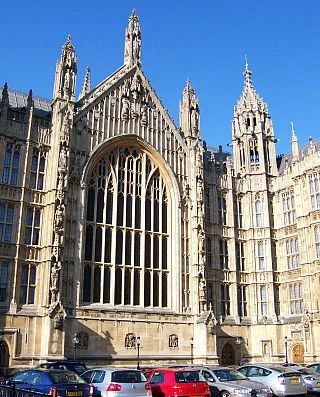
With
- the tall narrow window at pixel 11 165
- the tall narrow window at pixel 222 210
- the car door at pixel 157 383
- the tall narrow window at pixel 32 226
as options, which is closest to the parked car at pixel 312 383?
the car door at pixel 157 383

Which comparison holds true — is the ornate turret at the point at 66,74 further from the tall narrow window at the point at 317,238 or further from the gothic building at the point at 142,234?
the tall narrow window at the point at 317,238

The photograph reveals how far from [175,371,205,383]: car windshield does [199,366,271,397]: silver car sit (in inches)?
65.8

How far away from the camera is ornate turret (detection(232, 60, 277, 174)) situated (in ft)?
162

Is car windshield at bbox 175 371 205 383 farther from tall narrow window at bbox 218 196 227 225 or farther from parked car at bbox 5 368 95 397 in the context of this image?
tall narrow window at bbox 218 196 227 225

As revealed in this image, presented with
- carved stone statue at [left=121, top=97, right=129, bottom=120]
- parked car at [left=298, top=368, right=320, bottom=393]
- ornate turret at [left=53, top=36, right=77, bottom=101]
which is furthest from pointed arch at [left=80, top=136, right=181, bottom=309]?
parked car at [left=298, top=368, right=320, bottom=393]

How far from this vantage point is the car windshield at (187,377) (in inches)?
717

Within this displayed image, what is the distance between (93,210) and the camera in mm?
38781

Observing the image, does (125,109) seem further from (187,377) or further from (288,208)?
(187,377)

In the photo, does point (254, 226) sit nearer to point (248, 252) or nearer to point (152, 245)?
point (248, 252)

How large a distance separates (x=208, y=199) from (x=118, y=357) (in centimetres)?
1725

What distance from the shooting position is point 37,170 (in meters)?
37.6

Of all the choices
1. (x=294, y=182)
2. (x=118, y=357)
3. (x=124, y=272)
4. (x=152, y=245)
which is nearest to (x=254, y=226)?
(x=294, y=182)

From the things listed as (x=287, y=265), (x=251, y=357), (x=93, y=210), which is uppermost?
(x=93, y=210)

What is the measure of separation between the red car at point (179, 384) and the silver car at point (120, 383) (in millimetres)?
581
